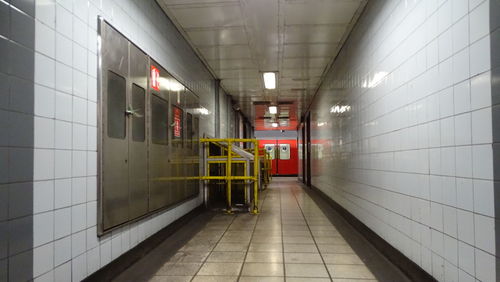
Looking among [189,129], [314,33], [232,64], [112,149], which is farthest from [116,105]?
[232,64]

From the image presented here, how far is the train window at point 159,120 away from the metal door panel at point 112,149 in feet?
2.26

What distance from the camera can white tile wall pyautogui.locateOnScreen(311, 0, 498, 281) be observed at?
1.79 meters

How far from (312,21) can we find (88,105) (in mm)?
3345

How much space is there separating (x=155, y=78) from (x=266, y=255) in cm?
239

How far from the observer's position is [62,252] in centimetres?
212

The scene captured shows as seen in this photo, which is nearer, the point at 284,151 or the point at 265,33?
the point at 265,33

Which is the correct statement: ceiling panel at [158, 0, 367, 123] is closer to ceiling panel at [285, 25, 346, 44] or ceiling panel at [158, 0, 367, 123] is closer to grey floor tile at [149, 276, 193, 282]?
ceiling panel at [285, 25, 346, 44]

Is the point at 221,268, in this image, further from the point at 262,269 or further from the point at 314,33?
the point at 314,33

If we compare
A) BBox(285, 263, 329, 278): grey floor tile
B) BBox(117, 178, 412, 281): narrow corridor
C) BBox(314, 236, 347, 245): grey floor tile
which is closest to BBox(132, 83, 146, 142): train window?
BBox(117, 178, 412, 281): narrow corridor

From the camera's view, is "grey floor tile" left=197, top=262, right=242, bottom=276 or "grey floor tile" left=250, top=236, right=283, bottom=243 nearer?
"grey floor tile" left=197, top=262, right=242, bottom=276

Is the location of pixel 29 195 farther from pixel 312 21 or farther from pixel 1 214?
pixel 312 21

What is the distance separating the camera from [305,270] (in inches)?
115

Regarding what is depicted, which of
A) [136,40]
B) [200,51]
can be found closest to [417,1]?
[136,40]

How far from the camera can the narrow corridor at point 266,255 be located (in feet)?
9.15
